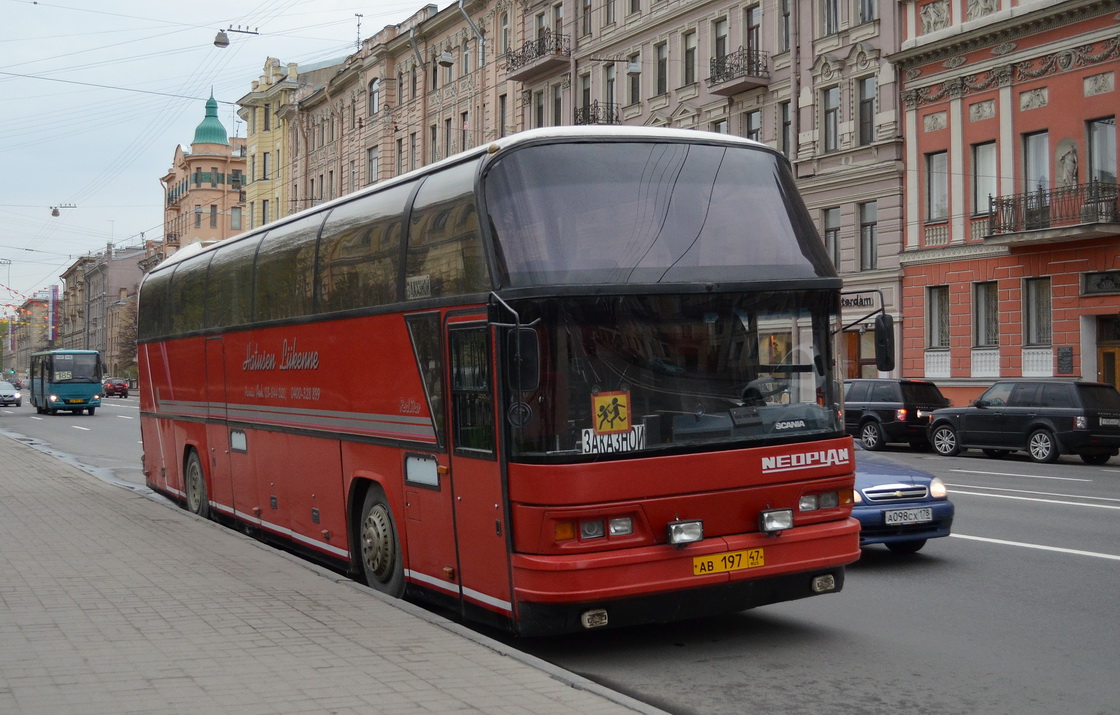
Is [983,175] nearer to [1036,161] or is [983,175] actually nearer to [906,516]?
[1036,161]

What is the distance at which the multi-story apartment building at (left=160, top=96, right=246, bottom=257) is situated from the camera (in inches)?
4065

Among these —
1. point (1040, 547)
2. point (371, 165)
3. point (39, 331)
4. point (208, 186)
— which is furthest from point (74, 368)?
point (39, 331)

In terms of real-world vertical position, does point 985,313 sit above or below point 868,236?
below

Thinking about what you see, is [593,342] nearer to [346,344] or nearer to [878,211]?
[346,344]

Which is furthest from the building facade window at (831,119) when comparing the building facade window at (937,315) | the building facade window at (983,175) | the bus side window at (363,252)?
the bus side window at (363,252)

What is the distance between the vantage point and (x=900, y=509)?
10609 mm

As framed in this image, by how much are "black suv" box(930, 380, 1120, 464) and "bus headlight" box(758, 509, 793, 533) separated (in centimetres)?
1893

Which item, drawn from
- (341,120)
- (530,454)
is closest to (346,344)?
(530,454)

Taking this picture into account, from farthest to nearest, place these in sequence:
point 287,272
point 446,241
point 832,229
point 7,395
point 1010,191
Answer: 1. point 7,395
2. point 832,229
3. point 1010,191
4. point 287,272
5. point 446,241

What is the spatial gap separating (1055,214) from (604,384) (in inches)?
1050

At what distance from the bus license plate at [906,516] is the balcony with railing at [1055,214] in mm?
21291

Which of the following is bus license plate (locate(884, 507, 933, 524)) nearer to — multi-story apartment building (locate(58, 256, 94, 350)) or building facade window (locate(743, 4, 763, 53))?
building facade window (locate(743, 4, 763, 53))

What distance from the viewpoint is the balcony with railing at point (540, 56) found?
48.0m

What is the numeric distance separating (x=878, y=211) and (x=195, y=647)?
31.8m
